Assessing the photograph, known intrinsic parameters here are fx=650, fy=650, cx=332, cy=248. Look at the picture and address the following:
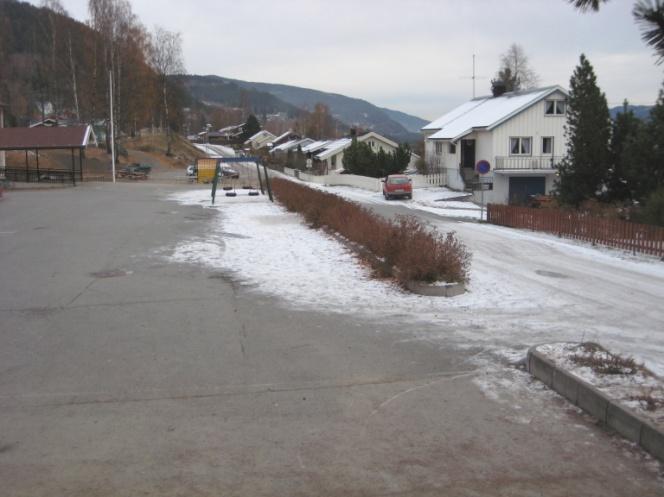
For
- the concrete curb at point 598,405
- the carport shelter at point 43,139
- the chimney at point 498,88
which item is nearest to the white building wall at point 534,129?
the chimney at point 498,88

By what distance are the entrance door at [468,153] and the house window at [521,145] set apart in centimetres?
416

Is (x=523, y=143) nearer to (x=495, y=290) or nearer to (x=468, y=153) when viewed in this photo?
(x=468, y=153)

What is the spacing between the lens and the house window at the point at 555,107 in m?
48.2

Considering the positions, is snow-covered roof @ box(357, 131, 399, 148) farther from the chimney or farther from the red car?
the red car

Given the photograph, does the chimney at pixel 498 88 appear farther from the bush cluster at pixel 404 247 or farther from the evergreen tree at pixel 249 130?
the evergreen tree at pixel 249 130

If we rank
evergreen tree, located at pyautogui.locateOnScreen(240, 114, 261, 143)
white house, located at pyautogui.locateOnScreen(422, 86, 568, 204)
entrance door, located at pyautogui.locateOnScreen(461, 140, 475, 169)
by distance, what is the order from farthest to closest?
evergreen tree, located at pyautogui.locateOnScreen(240, 114, 261, 143) < entrance door, located at pyautogui.locateOnScreen(461, 140, 475, 169) < white house, located at pyautogui.locateOnScreen(422, 86, 568, 204)

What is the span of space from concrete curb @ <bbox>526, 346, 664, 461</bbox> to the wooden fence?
12793mm

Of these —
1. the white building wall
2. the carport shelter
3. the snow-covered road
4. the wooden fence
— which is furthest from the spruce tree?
the carport shelter

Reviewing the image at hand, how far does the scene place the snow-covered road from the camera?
330 inches

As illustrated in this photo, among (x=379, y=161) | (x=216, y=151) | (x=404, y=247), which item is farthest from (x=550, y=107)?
(x=216, y=151)

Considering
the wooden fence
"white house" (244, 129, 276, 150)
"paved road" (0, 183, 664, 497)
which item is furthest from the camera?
"white house" (244, 129, 276, 150)

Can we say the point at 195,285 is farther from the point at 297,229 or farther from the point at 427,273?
the point at 297,229

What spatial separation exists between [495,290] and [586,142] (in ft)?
59.3

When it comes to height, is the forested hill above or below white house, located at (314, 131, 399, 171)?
above
